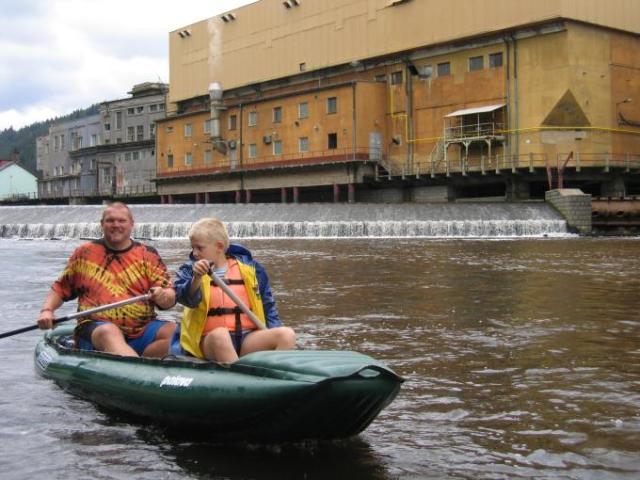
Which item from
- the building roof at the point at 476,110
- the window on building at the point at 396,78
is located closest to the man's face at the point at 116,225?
the building roof at the point at 476,110

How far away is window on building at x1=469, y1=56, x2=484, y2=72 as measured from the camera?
40562 mm

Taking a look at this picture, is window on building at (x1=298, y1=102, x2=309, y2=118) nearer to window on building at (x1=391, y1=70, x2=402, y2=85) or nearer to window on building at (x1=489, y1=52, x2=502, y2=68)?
window on building at (x1=391, y1=70, x2=402, y2=85)

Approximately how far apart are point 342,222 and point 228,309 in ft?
85.7

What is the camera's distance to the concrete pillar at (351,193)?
4383cm

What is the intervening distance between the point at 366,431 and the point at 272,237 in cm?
2668

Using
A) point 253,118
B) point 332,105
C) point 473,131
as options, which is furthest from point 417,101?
point 253,118

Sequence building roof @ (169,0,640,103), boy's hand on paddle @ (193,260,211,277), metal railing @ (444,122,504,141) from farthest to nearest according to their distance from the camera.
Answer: metal railing @ (444,122,504,141) < building roof @ (169,0,640,103) < boy's hand on paddle @ (193,260,211,277)

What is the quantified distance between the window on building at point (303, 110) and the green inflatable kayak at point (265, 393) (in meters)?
43.5

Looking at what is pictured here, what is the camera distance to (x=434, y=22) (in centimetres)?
4175

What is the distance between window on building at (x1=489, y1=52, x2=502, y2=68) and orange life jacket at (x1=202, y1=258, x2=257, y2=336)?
122ft

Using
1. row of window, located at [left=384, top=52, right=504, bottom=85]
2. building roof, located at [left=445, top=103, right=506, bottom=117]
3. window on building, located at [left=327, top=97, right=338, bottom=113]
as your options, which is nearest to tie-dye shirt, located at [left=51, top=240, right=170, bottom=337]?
building roof, located at [left=445, top=103, right=506, bottom=117]

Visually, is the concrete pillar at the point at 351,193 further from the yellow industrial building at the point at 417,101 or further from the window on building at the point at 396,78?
the window on building at the point at 396,78

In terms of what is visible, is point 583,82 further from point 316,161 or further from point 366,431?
point 366,431

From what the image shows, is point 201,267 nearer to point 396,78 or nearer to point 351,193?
point 351,193
